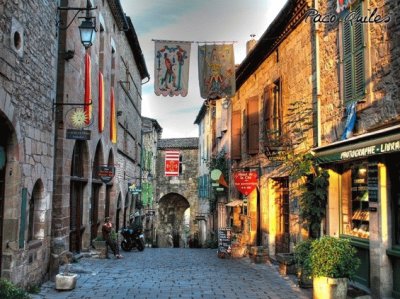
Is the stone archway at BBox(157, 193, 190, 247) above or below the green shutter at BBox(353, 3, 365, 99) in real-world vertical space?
below

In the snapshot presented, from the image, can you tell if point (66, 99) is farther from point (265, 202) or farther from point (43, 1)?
point (265, 202)

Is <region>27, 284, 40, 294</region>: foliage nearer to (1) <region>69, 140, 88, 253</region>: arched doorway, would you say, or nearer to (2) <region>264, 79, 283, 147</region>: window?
(1) <region>69, 140, 88, 253</region>: arched doorway

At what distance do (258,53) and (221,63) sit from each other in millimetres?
1982

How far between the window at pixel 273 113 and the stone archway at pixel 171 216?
27.0m

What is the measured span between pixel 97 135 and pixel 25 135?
23.9ft

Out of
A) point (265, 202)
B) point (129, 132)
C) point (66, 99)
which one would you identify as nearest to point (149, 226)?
point (129, 132)

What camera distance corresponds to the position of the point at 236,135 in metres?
18.2

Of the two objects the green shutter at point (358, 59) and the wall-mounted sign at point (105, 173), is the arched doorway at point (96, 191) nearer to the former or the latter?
the wall-mounted sign at point (105, 173)

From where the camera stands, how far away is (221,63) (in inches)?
526

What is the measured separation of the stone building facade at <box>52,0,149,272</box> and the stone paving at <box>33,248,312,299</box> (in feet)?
3.56

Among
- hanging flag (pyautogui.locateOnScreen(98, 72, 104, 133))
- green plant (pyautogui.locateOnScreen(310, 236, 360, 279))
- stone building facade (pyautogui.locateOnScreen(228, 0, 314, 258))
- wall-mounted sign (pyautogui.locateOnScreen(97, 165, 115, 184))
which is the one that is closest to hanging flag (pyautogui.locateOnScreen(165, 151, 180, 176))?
stone building facade (pyautogui.locateOnScreen(228, 0, 314, 258))

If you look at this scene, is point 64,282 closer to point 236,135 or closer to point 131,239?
point 131,239

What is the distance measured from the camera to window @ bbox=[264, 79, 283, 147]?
41.0 feet

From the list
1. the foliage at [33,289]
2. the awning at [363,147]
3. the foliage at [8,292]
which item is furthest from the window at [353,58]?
the foliage at [33,289]
